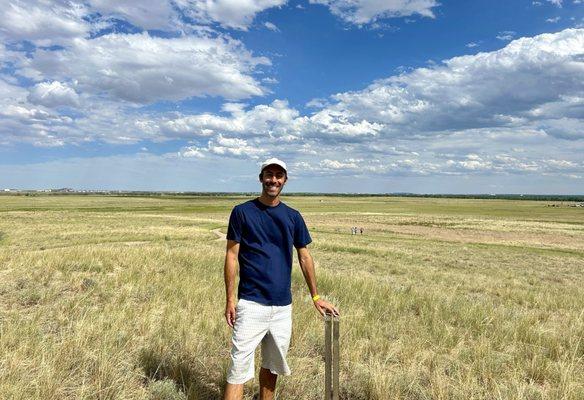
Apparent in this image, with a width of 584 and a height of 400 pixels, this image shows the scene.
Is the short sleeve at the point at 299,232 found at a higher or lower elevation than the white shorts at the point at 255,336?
higher

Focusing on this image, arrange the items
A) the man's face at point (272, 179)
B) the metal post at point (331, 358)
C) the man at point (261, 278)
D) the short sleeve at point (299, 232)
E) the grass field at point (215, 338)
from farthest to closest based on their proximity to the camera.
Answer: the grass field at point (215, 338)
the short sleeve at point (299, 232)
the man's face at point (272, 179)
the man at point (261, 278)
the metal post at point (331, 358)

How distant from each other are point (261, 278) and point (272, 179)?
98cm

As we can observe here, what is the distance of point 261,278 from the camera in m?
4.29

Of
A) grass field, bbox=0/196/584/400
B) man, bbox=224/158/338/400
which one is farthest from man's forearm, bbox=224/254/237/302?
grass field, bbox=0/196/584/400

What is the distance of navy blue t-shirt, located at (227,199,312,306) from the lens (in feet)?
14.0

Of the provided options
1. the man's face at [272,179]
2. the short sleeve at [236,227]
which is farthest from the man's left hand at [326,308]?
the man's face at [272,179]

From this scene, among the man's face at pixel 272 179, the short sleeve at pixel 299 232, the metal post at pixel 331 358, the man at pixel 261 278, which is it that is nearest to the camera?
the metal post at pixel 331 358

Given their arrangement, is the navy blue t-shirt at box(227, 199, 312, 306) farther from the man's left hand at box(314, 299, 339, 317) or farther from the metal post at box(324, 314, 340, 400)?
the metal post at box(324, 314, 340, 400)

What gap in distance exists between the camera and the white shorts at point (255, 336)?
4.18 m

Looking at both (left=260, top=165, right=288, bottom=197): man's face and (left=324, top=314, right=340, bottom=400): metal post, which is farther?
(left=260, top=165, right=288, bottom=197): man's face

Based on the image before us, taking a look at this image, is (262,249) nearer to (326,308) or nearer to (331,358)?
(326,308)

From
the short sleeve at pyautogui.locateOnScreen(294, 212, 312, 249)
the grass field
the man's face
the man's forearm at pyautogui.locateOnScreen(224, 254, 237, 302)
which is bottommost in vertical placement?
the grass field

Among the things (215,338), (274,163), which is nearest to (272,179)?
(274,163)

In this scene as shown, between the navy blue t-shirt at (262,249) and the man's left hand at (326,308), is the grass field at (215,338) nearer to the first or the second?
the man's left hand at (326,308)
